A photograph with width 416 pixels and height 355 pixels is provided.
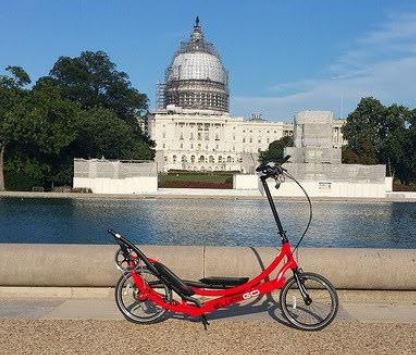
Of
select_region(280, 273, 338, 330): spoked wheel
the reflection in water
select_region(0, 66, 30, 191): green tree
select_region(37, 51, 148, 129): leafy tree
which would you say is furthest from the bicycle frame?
select_region(37, 51, 148, 129): leafy tree

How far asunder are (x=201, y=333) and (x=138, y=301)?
0.72 m

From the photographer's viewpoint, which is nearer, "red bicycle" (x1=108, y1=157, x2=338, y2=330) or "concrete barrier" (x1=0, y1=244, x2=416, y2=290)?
"red bicycle" (x1=108, y1=157, x2=338, y2=330)

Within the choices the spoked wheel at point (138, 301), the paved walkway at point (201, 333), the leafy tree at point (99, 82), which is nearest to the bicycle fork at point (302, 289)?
the paved walkway at point (201, 333)

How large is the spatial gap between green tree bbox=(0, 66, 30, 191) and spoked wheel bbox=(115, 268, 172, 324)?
39856mm

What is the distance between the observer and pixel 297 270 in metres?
5.71

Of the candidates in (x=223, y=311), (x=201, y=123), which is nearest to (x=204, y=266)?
(x=223, y=311)

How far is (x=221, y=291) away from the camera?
572cm

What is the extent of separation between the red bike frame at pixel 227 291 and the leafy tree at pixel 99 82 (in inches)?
2713

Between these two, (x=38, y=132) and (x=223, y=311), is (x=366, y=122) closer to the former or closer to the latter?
(x=38, y=132)

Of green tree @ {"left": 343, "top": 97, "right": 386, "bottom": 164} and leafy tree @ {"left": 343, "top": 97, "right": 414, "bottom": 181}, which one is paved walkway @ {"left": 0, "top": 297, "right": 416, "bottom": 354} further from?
green tree @ {"left": 343, "top": 97, "right": 386, "bottom": 164}

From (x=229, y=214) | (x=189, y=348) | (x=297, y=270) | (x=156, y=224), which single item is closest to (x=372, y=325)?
(x=297, y=270)

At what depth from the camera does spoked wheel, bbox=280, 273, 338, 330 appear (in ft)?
18.4

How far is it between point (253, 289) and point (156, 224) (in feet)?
51.8

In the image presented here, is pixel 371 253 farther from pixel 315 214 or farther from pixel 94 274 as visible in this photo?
pixel 315 214
